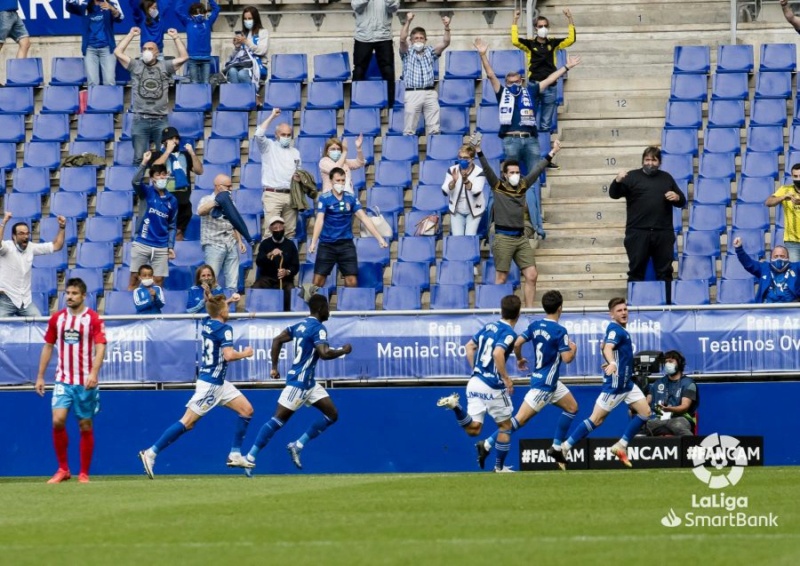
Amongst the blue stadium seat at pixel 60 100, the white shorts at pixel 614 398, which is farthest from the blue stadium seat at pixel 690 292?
the blue stadium seat at pixel 60 100

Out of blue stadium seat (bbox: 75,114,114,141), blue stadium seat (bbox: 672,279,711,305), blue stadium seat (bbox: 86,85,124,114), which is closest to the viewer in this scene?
blue stadium seat (bbox: 672,279,711,305)

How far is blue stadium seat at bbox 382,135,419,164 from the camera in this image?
24422mm

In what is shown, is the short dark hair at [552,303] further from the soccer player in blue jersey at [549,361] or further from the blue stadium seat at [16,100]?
the blue stadium seat at [16,100]

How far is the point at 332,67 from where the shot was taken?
1043 inches

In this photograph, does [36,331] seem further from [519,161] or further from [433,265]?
[519,161]

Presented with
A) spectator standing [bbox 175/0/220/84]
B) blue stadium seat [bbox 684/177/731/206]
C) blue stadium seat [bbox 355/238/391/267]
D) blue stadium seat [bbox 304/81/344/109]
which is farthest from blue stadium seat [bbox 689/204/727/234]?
spectator standing [bbox 175/0/220/84]

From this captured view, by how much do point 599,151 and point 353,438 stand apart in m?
7.06

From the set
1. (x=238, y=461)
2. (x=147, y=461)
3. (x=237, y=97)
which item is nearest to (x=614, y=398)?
(x=238, y=461)

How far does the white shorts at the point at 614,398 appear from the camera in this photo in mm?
17641

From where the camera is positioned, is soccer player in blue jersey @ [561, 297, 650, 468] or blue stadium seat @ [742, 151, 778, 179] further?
blue stadium seat @ [742, 151, 778, 179]

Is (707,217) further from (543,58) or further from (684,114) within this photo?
(543,58)

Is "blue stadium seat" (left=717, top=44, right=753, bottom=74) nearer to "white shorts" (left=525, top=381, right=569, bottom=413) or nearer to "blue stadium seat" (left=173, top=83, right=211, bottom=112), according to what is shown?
"blue stadium seat" (left=173, top=83, right=211, bottom=112)

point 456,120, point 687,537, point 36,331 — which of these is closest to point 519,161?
point 456,120

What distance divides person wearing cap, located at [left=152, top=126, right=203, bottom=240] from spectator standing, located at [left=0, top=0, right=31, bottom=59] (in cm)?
479
